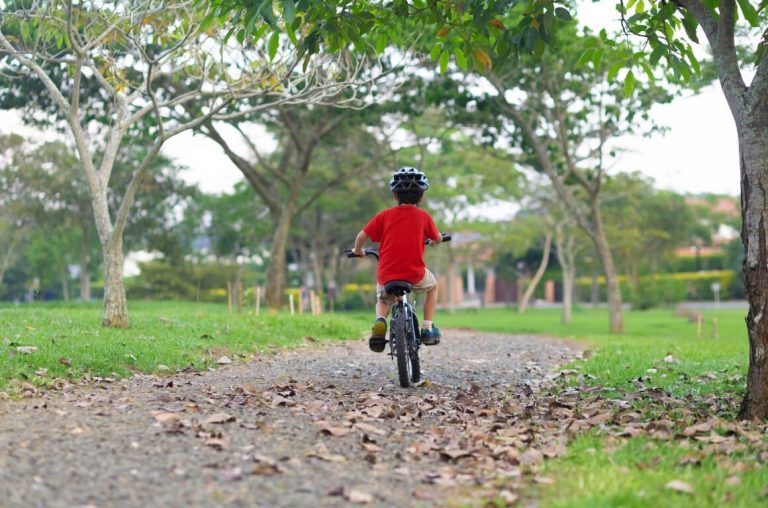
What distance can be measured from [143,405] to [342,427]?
1.61 m

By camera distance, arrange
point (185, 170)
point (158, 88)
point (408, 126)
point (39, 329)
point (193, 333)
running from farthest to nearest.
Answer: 1. point (185, 170)
2. point (408, 126)
3. point (158, 88)
4. point (193, 333)
5. point (39, 329)

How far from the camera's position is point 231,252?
48625mm

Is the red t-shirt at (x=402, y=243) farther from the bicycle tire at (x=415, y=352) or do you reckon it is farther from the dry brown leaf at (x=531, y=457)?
the dry brown leaf at (x=531, y=457)

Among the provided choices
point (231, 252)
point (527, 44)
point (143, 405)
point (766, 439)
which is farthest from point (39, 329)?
point (231, 252)

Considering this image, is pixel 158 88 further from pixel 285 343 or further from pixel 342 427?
pixel 342 427

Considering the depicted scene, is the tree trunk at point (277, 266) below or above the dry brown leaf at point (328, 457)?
above

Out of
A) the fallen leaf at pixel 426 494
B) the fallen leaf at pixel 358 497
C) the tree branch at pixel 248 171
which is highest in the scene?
the tree branch at pixel 248 171

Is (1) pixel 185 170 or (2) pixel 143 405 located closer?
(2) pixel 143 405

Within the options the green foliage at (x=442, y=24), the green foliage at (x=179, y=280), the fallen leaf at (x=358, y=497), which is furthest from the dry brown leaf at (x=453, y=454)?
the green foliage at (x=179, y=280)

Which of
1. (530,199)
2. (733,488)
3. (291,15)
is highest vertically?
(530,199)

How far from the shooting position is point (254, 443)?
4984 mm

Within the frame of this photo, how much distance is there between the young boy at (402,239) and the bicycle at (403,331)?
8cm

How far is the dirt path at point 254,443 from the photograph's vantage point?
4.07 m

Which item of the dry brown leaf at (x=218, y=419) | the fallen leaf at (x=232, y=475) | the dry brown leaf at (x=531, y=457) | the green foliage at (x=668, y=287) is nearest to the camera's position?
the fallen leaf at (x=232, y=475)
